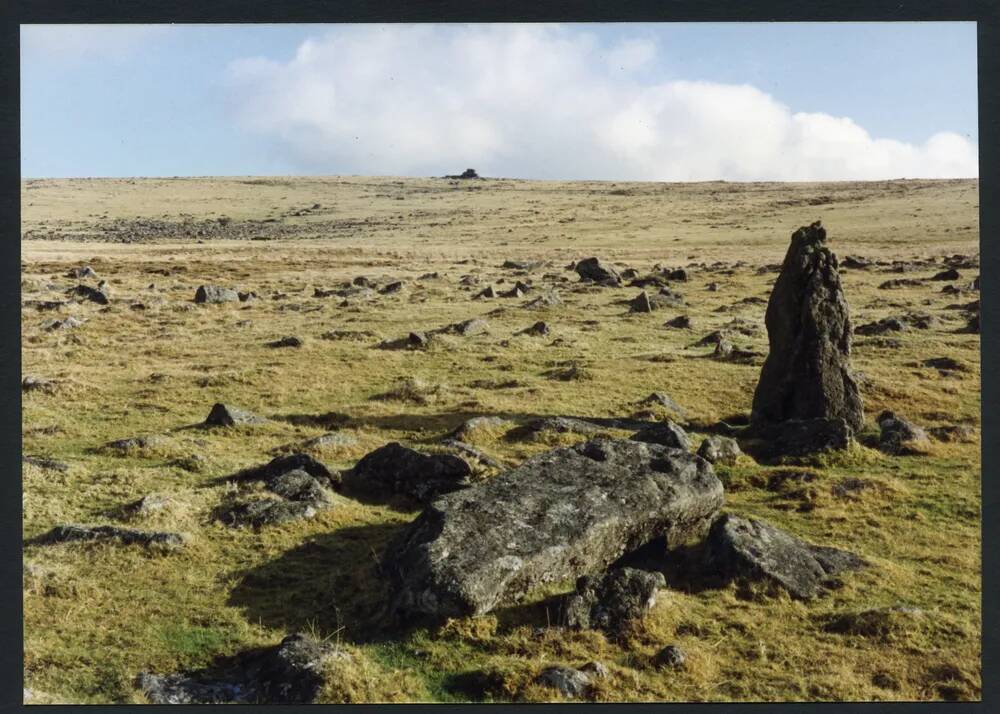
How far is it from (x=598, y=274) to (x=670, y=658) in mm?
50233

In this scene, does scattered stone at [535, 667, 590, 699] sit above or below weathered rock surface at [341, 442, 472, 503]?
below

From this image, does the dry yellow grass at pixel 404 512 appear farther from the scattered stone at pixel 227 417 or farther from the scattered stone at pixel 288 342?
the scattered stone at pixel 288 342

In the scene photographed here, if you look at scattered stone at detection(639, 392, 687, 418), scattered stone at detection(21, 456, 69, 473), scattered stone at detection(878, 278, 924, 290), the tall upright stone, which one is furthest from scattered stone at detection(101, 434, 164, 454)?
scattered stone at detection(878, 278, 924, 290)

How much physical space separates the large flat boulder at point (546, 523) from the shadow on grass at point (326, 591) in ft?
1.71

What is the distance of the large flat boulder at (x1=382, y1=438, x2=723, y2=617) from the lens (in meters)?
13.0

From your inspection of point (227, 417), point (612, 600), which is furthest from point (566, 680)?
point (227, 417)

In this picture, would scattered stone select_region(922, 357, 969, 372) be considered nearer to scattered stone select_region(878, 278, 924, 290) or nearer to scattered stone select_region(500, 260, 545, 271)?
scattered stone select_region(878, 278, 924, 290)

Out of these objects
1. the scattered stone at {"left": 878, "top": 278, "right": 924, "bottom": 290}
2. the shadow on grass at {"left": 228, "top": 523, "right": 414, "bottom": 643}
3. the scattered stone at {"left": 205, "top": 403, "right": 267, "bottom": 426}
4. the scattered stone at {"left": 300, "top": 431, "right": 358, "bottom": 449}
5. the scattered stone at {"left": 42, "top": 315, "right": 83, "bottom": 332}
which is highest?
the scattered stone at {"left": 878, "top": 278, "right": 924, "bottom": 290}

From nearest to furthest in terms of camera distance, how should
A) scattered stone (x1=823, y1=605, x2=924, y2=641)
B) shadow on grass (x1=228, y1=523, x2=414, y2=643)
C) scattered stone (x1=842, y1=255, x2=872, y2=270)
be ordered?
scattered stone (x1=823, y1=605, x2=924, y2=641) → shadow on grass (x1=228, y1=523, x2=414, y2=643) → scattered stone (x1=842, y1=255, x2=872, y2=270)

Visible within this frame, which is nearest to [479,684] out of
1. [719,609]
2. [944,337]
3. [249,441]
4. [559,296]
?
[719,609]

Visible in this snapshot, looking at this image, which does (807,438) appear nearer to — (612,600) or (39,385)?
(612,600)

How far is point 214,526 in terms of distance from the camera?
54.7 feet

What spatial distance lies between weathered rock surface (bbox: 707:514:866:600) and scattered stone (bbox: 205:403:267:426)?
14.2 m

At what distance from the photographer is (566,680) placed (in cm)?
1139
